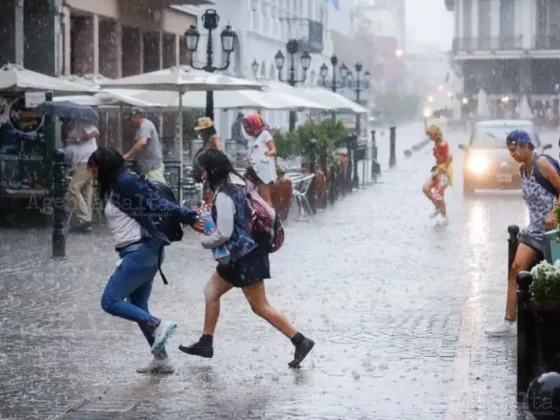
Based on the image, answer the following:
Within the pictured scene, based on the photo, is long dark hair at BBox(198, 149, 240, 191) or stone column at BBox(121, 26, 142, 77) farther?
stone column at BBox(121, 26, 142, 77)

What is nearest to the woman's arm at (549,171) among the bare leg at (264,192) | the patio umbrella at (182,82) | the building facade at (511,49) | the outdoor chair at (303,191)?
the bare leg at (264,192)

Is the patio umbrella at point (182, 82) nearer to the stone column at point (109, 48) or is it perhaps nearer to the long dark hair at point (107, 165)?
the stone column at point (109, 48)

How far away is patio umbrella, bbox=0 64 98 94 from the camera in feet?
68.3

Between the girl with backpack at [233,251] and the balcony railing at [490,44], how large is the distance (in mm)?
77681

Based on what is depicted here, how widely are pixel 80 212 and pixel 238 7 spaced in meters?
32.3

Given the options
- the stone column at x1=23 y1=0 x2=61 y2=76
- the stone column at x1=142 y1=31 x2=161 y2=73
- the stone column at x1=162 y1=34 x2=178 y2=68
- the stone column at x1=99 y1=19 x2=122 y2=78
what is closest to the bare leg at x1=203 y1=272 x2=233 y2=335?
the stone column at x1=23 y1=0 x2=61 y2=76

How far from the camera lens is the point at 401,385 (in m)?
9.13

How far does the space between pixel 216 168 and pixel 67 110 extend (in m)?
11.2

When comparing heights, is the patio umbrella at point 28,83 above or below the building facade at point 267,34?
below

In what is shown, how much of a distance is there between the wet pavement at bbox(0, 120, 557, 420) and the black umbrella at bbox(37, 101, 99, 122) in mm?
1822

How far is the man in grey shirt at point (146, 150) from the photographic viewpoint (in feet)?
66.1

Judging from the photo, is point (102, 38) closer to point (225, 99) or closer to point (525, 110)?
point (225, 99)

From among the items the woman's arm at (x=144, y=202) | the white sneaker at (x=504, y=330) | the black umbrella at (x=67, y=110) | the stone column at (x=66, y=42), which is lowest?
the white sneaker at (x=504, y=330)

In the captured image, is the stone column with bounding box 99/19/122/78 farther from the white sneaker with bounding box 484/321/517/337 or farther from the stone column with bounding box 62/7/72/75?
the white sneaker with bounding box 484/321/517/337
